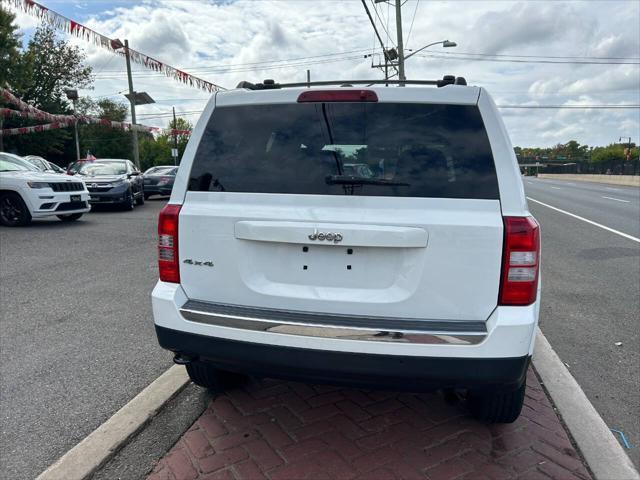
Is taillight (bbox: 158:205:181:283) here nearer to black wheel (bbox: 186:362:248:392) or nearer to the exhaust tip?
the exhaust tip

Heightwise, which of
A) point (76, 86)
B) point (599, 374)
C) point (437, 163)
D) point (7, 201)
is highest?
point (76, 86)

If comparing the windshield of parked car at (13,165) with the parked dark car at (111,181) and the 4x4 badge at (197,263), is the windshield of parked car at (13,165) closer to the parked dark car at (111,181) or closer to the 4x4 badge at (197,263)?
the parked dark car at (111,181)

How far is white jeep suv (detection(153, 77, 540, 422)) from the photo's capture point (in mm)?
2111

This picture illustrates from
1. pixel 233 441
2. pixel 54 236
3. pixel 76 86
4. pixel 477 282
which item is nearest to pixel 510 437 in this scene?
pixel 477 282

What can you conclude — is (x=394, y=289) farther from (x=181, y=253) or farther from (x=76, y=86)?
(x=76, y=86)

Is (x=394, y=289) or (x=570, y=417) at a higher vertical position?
(x=394, y=289)

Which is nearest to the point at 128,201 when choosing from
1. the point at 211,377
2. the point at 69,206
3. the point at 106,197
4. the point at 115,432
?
the point at 106,197

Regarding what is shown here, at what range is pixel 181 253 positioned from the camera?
8.08ft

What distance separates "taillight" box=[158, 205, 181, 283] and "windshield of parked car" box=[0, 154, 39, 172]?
10238mm

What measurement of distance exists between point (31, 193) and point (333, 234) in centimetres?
1030

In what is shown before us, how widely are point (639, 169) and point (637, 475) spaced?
40.7 meters

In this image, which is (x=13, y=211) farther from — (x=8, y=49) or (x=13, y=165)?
(x=8, y=49)

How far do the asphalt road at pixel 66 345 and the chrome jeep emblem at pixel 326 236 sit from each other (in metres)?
A: 1.92

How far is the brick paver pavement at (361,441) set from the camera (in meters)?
2.41
